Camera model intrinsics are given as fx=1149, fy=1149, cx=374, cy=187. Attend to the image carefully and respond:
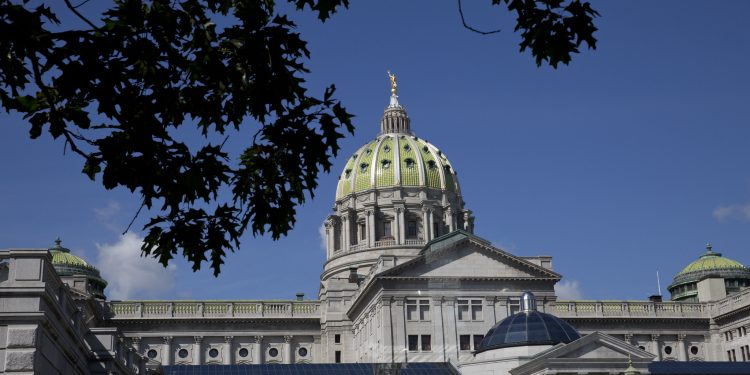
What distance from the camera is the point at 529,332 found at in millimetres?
68938

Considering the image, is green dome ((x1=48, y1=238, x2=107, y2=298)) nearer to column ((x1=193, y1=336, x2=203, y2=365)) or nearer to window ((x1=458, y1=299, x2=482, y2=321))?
column ((x1=193, y1=336, x2=203, y2=365))

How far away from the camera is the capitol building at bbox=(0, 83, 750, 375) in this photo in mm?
71188

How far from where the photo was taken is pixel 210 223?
15.1m

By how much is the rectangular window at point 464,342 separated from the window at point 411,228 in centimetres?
3979

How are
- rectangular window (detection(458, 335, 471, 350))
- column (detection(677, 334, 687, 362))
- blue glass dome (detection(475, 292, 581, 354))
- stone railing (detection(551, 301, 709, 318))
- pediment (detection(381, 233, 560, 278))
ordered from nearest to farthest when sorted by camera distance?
blue glass dome (detection(475, 292, 581, 354))
rectangular window (detection(458, 335, 471, 350))
pediment (detection(381, 233, 560, 278))
stone railing (detection(551, 301, 709, 318))
column (detection(677, 334, 687, 362))

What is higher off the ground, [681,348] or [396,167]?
[396,167]

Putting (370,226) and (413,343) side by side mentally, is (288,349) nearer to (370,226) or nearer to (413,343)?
Answer: (413,343)

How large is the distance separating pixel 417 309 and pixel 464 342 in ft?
17.2

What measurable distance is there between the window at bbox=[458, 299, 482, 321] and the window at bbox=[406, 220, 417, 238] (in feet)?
124

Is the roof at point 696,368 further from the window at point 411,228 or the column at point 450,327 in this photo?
the window at point 411,228

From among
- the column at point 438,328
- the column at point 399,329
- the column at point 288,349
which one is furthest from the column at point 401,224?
the column at point 399,329

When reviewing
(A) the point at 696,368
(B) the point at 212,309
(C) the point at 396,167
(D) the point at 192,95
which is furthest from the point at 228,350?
(D) the point at 192,95

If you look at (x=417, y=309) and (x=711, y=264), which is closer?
(x=417, y=309)

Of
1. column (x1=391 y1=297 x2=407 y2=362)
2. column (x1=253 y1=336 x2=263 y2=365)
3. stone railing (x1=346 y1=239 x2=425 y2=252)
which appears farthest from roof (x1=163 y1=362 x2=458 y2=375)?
stone railing (x1=346 y1=239 x2=425 y2=252)
